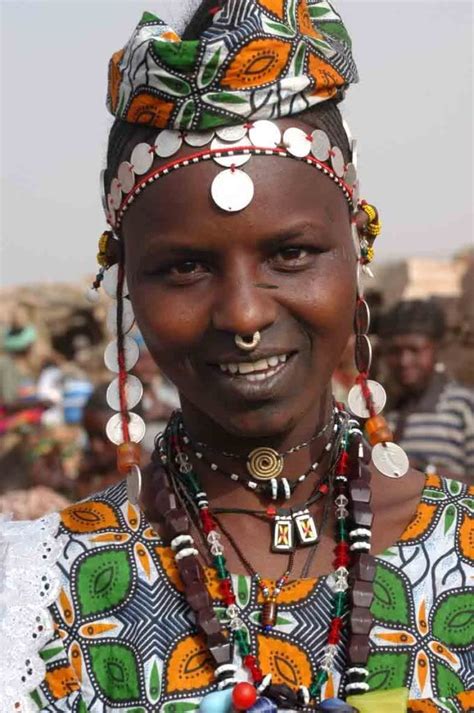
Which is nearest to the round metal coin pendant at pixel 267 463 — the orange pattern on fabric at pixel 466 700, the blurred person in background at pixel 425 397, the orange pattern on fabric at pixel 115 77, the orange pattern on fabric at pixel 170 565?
the orange pattern on fabric at pixel 170 565

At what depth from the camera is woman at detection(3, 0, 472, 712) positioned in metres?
2.36

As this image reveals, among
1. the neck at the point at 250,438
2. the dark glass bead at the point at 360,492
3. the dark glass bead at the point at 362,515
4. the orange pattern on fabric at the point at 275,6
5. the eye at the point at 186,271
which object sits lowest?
the dark glass bead at the point at 362,515

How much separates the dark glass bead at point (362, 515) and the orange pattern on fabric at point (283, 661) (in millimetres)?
299

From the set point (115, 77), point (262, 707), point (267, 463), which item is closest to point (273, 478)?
point (267, 463)

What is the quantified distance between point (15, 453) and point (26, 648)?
7.20 meters

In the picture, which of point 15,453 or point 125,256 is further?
point 15,453

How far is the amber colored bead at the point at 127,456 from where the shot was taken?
262cm

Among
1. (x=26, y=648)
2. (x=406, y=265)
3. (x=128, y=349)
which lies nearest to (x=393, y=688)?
(x=26, y=648)

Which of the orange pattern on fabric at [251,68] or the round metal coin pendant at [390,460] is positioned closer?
the orange pattern on fabric at [251,68]

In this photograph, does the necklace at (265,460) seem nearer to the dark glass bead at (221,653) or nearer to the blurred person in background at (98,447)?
the dark glass bead at (221,653)

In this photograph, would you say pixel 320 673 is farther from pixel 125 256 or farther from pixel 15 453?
pixel 15 453

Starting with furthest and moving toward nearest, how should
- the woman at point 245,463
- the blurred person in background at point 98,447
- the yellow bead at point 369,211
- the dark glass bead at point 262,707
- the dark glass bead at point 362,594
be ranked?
the blurred person in background at point 98,447
the yellow bead at point 369,211
the dark glass bead at point 362,594
the woman at point 245,463
the dark glass bead at point 262,707

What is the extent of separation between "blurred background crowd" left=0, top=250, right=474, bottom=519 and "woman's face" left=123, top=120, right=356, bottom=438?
1839 mm

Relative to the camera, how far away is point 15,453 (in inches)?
376
